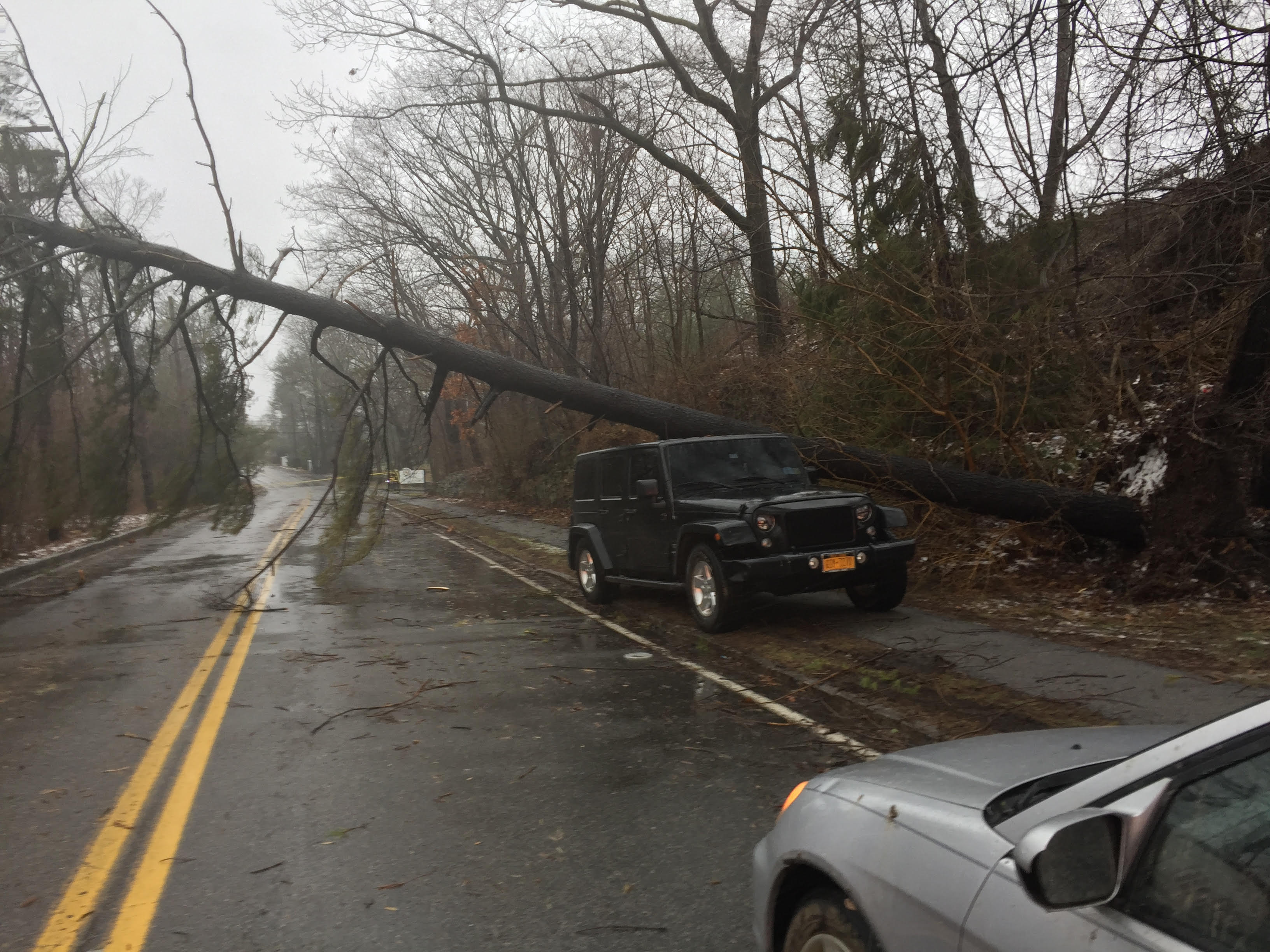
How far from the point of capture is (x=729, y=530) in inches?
350

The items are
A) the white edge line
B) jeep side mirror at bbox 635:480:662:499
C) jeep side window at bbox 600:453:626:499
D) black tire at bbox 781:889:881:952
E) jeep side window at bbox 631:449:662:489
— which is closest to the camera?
black tire at bbox 781:889:881:952

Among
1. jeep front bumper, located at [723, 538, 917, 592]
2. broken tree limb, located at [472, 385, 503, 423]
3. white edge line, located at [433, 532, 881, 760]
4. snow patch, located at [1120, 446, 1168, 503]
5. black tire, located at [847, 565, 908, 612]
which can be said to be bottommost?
white edge line, located at [433, 532, 881, 760]

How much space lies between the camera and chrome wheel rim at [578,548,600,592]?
39.0 ft

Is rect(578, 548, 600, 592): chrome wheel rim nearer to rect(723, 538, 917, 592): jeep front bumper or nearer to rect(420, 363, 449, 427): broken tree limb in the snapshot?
rect(420, 363, 449, 427): broken tree limb

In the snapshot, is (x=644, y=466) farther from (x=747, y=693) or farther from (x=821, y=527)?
(x=747, y=693)

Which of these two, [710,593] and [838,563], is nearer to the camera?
[838,563]

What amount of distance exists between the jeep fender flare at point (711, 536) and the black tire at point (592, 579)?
202cm

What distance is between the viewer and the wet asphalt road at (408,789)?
12.4 ft

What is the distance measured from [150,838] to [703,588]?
5.67 meters

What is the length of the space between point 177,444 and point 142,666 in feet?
18.7

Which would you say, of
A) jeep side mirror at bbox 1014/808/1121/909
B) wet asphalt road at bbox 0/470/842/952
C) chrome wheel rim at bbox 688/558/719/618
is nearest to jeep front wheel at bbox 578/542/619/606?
wet asphalt road at bbox 0/470/842/952

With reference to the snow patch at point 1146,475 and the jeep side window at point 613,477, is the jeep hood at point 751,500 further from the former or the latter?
the snow patch at point 1146,475

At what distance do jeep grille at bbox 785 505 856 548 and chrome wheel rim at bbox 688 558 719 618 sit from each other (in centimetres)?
86

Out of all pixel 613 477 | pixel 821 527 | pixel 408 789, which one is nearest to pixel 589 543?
pixel 613 477
